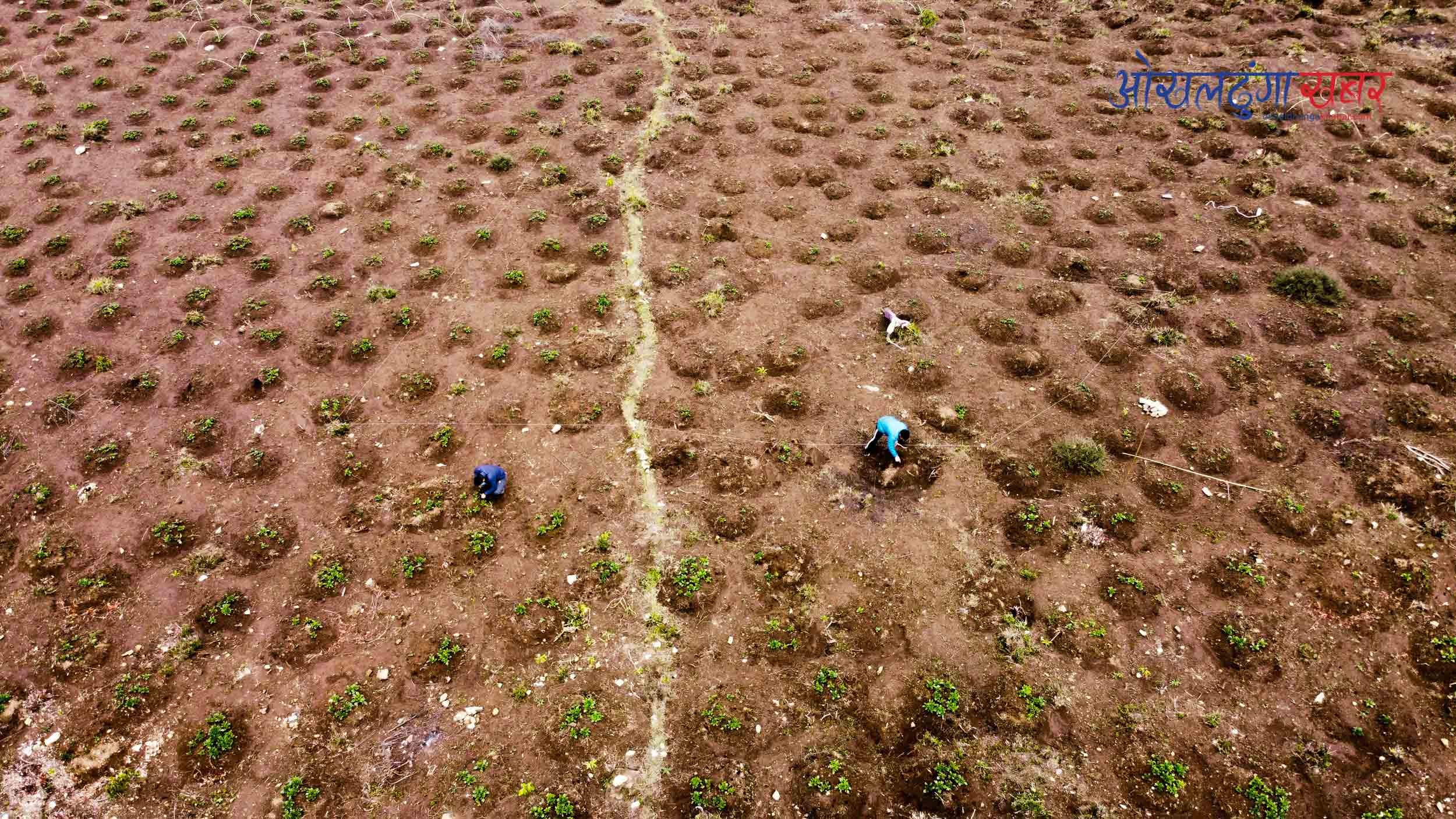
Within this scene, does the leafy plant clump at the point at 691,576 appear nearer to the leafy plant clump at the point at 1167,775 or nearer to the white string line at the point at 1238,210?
the leafy plant clump at the point at 1167,775

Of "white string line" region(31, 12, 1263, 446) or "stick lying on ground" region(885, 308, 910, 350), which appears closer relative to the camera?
"white string line" region(31, 12, 1263, 446)

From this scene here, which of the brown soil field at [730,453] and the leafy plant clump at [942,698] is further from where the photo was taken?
the leafy plant clump at [942,698]

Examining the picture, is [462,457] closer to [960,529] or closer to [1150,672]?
[960,529]

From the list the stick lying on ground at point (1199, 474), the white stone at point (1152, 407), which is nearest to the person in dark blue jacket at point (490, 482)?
the stick lying on ground at point (1199, 474)

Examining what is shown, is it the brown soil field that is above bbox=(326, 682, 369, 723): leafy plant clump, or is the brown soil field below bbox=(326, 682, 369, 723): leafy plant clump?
above

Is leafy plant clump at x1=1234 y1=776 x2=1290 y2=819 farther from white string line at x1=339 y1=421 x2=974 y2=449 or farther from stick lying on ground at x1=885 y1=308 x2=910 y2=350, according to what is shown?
stick lying on ground at x1=885 y1=308 x2=910 y2=350

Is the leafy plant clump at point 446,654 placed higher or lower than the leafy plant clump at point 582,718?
higher

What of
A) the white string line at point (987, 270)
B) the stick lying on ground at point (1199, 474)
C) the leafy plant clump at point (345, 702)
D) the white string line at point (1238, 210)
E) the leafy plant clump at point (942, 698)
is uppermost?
the white string line at point (1238, 210)

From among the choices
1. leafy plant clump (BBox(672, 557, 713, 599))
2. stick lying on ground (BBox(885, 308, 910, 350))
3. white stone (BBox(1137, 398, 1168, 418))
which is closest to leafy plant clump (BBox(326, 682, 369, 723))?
leafy plant clump (BBox(672, 557, 713, 599))
